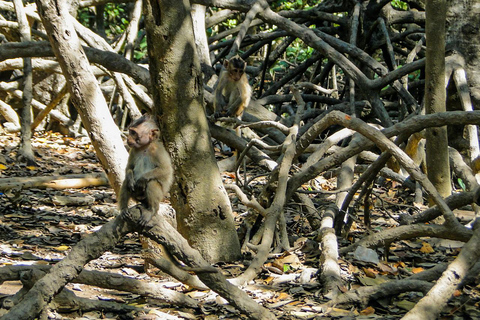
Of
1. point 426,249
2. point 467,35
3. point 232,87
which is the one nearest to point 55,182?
point 232,87

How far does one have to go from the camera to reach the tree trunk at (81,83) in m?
3.82

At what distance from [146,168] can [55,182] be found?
2910 mm

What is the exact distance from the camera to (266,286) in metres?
3.98

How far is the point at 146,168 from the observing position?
13.4ft

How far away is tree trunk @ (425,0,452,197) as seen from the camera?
15.3 feet

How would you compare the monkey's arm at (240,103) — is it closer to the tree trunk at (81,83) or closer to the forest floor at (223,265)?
the forest floor at (223,265)

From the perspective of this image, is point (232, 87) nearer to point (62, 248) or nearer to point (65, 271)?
point (62, 248)

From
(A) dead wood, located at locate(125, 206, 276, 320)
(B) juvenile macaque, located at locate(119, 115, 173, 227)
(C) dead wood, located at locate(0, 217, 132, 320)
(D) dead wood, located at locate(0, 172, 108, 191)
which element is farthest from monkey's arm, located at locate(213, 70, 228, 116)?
(C) dead wood, located at locate(0, 217, 132, 320)

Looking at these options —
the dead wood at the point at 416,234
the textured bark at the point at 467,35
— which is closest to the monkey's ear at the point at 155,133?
the dead wood at the point at 416,234

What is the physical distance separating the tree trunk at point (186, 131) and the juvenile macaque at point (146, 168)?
186 millimetres

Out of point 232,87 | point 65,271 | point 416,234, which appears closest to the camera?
point 65,271

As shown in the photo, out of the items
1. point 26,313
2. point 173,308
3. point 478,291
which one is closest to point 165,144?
point 173,308

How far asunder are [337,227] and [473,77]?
233cm

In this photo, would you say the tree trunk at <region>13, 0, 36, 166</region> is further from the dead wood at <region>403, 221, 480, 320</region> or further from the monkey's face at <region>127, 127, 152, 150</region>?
the dead wood at <region>403, 221, 480, 320</region>
